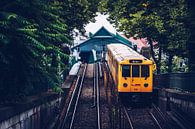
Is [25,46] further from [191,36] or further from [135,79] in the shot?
[135,79]

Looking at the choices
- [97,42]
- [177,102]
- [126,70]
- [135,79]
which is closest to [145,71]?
[135,79]

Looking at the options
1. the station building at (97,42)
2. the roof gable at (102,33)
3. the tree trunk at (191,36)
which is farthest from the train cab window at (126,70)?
the roof gable at (102,33)

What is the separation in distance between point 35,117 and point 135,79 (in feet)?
32.3

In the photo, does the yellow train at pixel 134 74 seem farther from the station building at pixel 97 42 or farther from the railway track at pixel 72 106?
the station building at pixel 97 42

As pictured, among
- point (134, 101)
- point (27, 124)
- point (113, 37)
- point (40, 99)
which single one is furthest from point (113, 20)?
point (113, 37)

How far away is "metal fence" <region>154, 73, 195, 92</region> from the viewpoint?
66.3 ft

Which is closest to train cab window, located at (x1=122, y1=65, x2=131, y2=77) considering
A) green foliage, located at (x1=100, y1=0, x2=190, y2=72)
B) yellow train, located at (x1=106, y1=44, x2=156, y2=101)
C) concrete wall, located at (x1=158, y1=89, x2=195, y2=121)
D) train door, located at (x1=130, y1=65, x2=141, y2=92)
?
yellow train, located at (x1=106, y1=44, x2=156, y2=101)

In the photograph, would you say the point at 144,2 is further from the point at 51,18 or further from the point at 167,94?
the point at 51,18

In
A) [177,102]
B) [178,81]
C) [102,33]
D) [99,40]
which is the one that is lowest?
[177,102]

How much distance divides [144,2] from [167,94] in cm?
631

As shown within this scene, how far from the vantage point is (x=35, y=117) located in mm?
16859

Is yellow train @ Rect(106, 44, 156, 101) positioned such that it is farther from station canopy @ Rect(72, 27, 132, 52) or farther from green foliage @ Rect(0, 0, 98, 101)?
station canopy @ Rect(72, 27, 132, 52)

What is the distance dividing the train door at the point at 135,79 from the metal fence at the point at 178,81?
1.76 metres

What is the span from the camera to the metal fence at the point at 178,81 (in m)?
20.2
